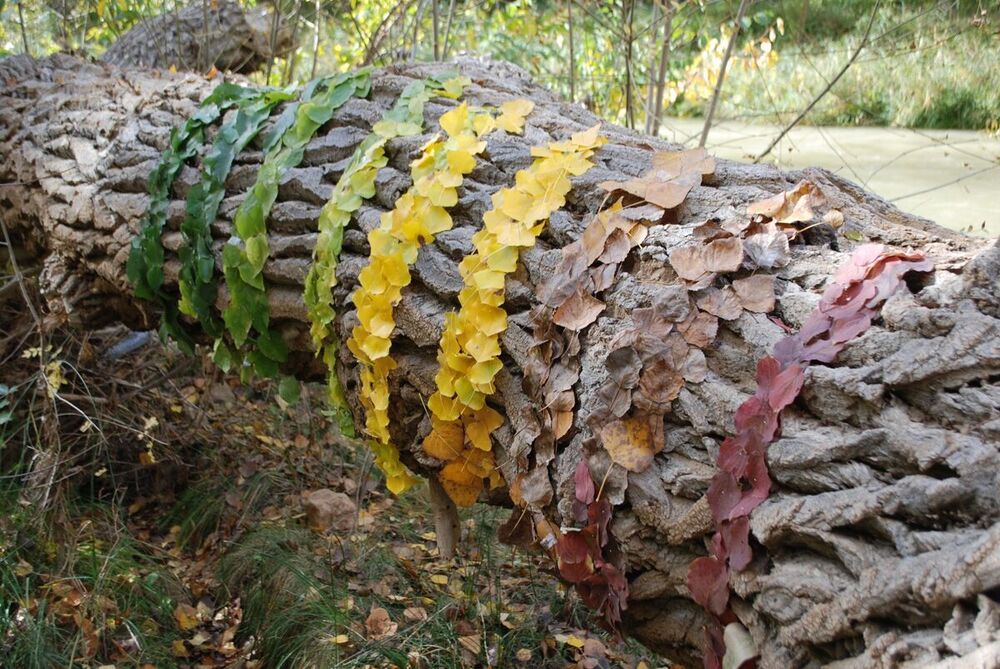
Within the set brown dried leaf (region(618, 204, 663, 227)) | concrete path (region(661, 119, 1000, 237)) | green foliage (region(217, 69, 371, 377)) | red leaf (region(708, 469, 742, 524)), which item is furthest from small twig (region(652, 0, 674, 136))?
red leaf (region(708, 469, 742, 524))

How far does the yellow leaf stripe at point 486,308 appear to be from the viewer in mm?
1678

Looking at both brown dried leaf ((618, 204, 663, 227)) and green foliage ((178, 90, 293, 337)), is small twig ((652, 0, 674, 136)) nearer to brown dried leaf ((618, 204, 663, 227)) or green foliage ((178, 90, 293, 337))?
green foliage ((178, 90, 293, 337))

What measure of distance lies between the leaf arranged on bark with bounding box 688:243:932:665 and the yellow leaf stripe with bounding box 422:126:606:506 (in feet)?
1.68

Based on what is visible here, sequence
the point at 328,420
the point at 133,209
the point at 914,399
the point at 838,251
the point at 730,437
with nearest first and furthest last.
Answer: the point at 914,399
the point at 730,437
the point at 838,251
the point at 133,209
the point at 328,420

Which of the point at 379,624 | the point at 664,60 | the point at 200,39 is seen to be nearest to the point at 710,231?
the point at 379,624

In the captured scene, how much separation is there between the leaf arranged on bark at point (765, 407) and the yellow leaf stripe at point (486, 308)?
1.68ft

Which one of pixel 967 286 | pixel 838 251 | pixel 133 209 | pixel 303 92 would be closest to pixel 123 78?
pixel 133 209

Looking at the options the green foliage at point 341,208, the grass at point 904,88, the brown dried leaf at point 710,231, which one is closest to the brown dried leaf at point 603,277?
the brown dried leaf at point 710,231

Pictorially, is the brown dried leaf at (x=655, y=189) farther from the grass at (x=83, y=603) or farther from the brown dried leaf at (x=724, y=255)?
the grass at (x=83, y=603)

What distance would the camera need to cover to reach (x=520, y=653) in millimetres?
2693

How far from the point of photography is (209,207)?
Result: 2322 mm

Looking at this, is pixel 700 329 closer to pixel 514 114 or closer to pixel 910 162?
pixel 514 114

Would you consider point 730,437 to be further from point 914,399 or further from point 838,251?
point 838,251

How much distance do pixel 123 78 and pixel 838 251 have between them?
2493 millimetres
